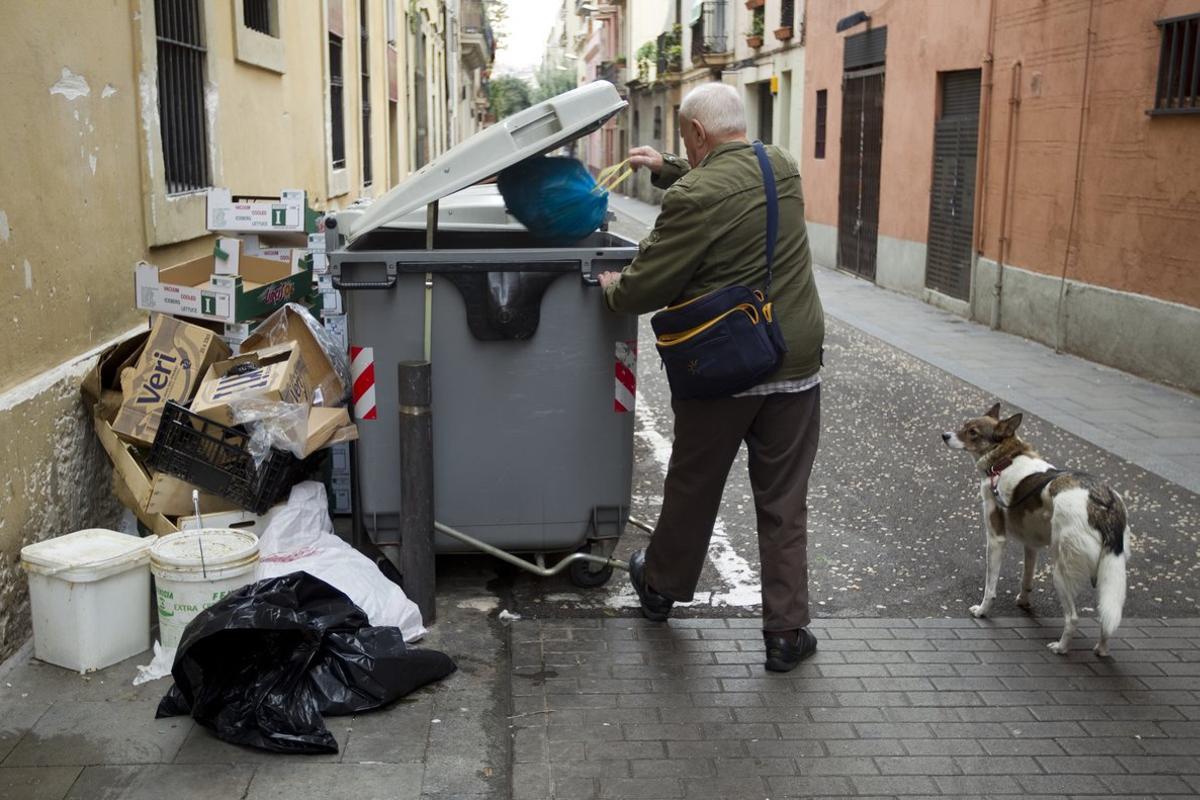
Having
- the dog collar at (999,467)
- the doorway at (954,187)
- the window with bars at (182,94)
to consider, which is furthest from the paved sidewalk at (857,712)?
the doorway at (954,187)

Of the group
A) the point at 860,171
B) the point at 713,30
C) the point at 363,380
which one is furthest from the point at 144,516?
the point at 713,30

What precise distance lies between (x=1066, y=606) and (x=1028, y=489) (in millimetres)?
442

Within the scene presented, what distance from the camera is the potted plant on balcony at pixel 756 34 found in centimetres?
2442

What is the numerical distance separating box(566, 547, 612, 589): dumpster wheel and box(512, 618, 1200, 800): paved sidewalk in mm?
356

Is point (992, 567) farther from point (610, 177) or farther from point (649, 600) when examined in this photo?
point (610, 177)

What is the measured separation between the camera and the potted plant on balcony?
80.1 ft

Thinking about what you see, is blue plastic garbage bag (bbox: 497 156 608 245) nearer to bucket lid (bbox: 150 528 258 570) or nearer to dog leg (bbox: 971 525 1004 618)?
bucket lid (bbox: 150 528 258 570)

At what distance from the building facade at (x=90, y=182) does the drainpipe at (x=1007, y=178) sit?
7.14 meters

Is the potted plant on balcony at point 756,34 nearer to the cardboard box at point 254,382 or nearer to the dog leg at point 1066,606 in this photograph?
the cardboard box at point 254,382

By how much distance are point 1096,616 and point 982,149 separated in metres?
9.05

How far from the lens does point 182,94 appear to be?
22.3 feet

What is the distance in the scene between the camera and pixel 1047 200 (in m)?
11.5

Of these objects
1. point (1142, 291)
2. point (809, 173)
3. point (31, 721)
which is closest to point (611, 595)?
point (31, 721)

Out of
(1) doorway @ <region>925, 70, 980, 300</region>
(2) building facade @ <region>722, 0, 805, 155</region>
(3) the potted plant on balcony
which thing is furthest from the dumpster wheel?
(3) the potted plant on balcony
